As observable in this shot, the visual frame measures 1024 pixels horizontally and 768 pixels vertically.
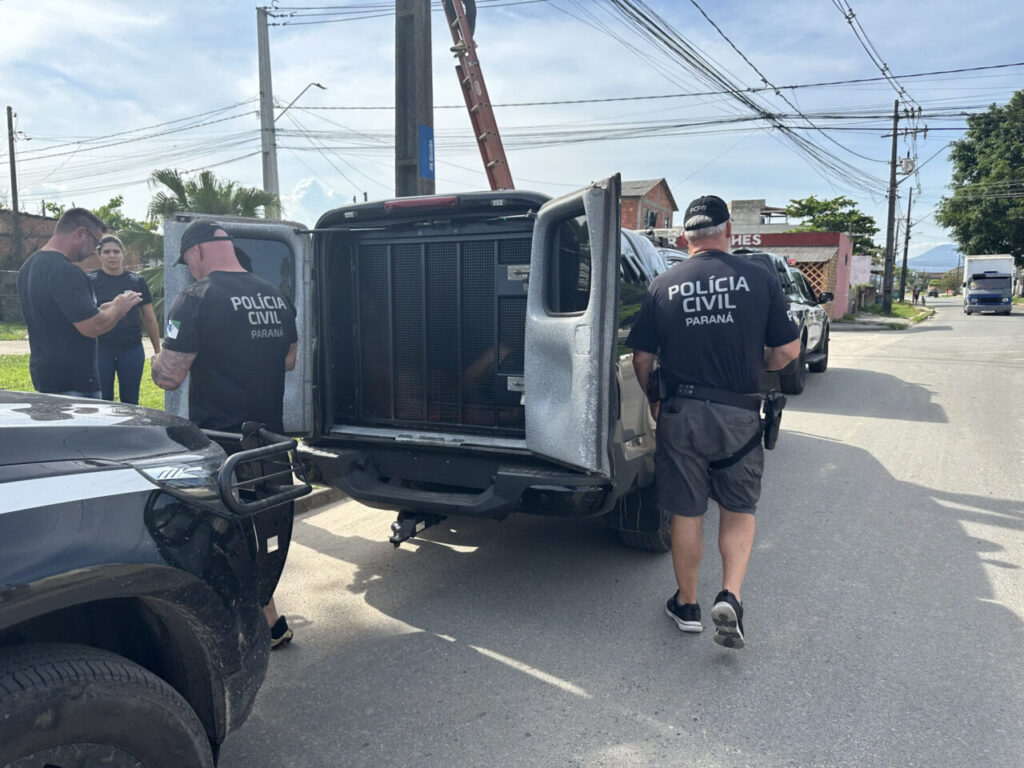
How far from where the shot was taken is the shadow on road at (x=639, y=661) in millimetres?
2623

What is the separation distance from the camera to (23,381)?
33.6 ft

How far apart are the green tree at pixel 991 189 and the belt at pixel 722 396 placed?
5158cm

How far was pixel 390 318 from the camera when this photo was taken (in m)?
4.15

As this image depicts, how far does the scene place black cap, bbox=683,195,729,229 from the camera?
3385mm

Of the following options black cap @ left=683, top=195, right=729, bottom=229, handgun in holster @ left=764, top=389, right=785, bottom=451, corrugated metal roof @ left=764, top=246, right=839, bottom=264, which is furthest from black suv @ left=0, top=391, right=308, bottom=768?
corrugated metal roof @ left=764, top=246, right=839, bottom=264

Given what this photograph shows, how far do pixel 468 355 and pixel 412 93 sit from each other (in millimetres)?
4427

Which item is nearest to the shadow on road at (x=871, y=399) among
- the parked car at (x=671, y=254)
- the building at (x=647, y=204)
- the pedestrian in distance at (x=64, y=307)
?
the parked car at (x=671, y=254)

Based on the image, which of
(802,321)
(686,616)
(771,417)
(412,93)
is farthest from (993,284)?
(686,616)

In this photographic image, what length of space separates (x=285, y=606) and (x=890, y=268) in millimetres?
33771

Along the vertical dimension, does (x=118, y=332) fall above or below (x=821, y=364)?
above

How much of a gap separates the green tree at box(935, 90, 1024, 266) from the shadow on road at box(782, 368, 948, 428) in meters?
42.5

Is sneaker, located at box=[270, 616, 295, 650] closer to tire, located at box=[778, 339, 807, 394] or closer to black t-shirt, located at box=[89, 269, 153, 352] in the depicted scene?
black t-shirt, located at box=[89, 269, 153, 352]

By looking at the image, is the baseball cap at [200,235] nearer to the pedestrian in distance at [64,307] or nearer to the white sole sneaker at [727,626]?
the pedestrian in distance at [64,307]

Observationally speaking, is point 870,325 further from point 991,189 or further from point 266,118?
point 991,189
